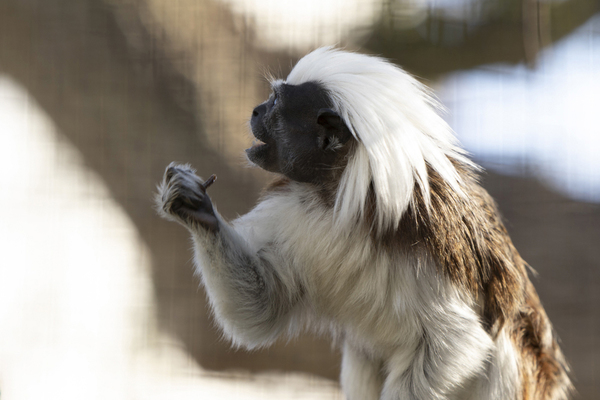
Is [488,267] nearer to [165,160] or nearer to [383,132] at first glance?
[383,132]

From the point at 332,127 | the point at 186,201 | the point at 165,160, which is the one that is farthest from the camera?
the point at 165,160

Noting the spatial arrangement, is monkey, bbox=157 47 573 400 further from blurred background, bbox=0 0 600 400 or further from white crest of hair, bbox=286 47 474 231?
blurred background, bbox=0 0 600 400

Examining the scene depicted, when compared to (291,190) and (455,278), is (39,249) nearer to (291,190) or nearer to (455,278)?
(291,190)

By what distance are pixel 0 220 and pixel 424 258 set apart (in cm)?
478

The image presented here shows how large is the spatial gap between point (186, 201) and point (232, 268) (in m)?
0.31

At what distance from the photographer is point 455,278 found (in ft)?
6.39

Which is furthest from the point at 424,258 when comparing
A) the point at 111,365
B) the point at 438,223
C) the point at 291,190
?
the point at 111,365

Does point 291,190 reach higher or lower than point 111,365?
higher

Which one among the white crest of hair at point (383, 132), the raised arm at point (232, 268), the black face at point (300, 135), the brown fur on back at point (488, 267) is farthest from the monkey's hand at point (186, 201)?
the brown fur on back at point (488, 267)

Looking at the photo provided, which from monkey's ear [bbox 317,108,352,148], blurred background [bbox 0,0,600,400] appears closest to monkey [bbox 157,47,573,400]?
monkey's ear [bbox 317,108,352,148]

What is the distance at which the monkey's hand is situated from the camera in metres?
1.84

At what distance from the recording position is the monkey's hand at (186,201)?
1.84 meters

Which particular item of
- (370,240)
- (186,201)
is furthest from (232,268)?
(370,240)

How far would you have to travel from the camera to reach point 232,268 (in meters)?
1.93
